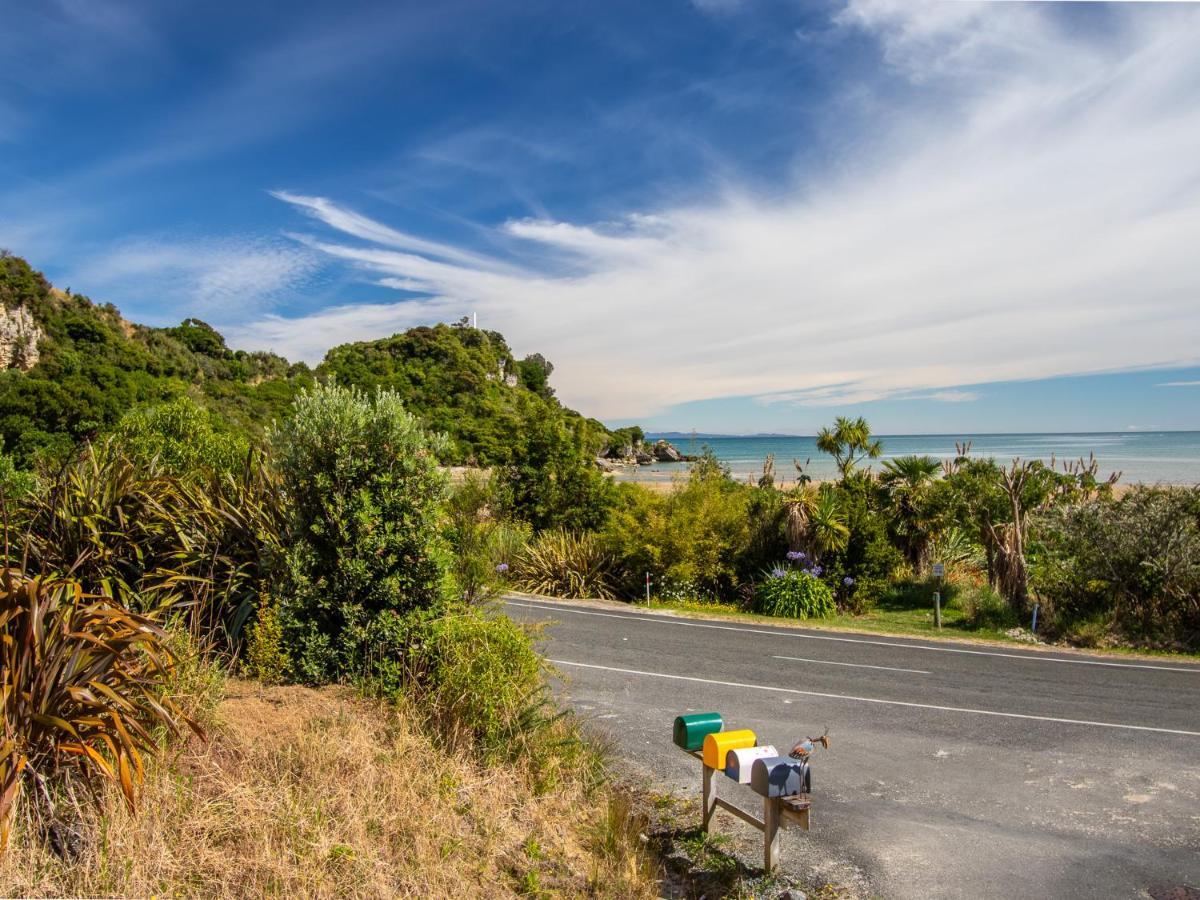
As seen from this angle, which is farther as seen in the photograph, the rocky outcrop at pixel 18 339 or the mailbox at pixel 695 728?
the rocky outcrop at pixel 18 339

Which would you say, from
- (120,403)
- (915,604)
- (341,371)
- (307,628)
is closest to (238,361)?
(341,371)

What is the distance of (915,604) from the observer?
18.3 m

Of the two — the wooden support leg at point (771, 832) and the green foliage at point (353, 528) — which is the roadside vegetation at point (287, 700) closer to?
the green foliage at point (353, 528)

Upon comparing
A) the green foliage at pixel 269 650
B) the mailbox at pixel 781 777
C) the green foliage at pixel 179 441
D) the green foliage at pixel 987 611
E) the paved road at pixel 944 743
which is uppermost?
the green foliage at pixel 179 441

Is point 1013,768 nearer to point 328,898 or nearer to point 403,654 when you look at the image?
point 403,654

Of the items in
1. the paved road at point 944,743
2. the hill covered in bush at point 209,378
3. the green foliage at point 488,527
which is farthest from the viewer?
the hill covered in bush at point 209,378

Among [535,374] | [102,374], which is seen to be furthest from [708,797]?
[535,374]

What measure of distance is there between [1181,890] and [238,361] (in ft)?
251

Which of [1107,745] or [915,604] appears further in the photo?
[915,604]

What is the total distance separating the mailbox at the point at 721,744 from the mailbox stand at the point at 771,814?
0.27m

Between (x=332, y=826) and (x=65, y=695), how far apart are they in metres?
1.58

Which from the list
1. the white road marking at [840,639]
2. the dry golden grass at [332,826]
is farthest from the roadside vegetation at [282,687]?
the white road marking at [840,639]

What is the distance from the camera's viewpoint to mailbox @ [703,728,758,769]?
4949 millimetres

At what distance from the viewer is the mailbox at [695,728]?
5.35 metres
